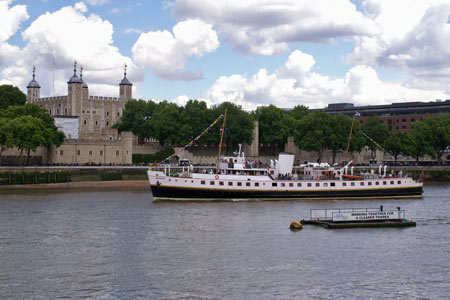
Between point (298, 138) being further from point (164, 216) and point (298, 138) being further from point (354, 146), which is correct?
point (164, 216)

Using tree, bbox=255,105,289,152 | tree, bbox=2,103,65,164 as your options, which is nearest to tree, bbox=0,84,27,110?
tree, bbox=2,103,65,164

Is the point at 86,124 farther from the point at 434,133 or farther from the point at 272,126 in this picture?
the point at 434,133

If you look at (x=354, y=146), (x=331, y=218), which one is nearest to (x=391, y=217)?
(x=331, y=218)

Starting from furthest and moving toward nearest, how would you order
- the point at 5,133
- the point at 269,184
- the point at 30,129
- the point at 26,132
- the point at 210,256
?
the point at 30,129 < the point at 26,132 < the point at 5,133 < the point at 269,184 < the point at 210,256

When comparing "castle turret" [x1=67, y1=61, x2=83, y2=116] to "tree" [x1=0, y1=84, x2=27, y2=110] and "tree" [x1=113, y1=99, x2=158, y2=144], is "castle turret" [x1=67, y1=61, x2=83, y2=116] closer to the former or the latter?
"tree" [x1=113, y1=99, x2=158, y2=144]

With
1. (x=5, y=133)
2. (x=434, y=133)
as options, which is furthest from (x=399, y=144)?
(x=5, y=133)

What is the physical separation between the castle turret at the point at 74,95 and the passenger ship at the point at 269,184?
81372mm

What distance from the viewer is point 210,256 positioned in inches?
1455

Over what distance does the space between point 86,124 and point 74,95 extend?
7.37m

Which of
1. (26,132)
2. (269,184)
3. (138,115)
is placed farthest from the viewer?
(138,115)

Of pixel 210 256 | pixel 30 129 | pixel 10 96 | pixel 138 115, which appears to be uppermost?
pixel 10 96

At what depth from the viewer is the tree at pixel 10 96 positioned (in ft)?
393

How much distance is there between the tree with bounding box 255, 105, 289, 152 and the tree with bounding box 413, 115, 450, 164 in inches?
1086

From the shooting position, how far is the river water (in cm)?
2991
